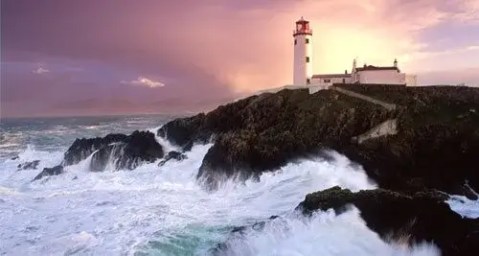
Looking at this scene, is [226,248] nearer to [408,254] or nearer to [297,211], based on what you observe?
[297,211]

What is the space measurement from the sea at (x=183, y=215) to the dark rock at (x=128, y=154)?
3.34 ft

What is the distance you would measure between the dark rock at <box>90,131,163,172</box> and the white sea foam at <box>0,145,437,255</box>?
3.56 ft

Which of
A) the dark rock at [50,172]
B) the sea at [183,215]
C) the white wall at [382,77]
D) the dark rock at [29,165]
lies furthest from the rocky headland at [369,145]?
the white wall at [382,77]

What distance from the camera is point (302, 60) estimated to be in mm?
39312

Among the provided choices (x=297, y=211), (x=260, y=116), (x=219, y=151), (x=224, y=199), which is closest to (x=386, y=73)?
(x=260, y=116)

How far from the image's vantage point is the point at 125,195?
25.1 m

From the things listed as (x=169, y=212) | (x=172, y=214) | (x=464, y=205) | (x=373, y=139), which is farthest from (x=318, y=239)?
(x=373, y=139)

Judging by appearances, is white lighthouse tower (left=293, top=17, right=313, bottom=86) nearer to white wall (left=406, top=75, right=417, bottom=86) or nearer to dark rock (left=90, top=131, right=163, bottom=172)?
white wall (left=406, top=75, right=417, bottom=86)

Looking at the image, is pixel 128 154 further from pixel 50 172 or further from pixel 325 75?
pixel 325 75

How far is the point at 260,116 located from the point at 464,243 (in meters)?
17.4

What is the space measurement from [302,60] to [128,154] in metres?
14.5

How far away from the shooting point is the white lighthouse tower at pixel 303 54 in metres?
39.1

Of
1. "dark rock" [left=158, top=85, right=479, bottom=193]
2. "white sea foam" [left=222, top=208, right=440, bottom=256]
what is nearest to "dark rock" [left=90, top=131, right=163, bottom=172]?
"dark rock" [left=158, top=85, right=479, bottom=193]

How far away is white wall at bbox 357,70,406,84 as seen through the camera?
36.2m
